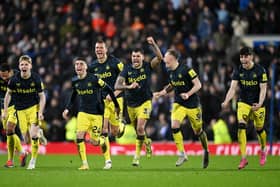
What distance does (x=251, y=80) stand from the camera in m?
20.8

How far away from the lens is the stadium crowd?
3166 centimetres

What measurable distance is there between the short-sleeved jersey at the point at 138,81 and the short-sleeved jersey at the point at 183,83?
1090mm

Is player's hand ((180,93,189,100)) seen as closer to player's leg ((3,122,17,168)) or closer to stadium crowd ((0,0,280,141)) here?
player's leg ((3,122,17,168))

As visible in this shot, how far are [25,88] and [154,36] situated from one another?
12545 millimetres

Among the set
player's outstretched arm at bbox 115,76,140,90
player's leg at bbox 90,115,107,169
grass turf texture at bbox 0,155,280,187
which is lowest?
grass turf texture at bbox 0,155,280,187

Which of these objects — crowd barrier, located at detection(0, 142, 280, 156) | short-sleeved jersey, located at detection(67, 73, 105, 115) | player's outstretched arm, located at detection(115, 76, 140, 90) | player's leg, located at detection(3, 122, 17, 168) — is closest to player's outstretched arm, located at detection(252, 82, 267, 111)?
player's outstretched arm, located at detection(115, 76, 140, 90)

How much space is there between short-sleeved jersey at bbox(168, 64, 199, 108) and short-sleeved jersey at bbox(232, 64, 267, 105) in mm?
1048

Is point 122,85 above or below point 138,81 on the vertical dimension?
below

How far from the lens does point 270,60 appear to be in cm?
3150

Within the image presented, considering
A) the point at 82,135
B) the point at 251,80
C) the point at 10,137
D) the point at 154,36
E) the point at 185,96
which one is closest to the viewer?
the point at 185,96

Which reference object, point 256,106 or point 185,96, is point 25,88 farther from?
point 256,106

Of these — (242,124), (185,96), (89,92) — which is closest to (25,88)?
(89,92)

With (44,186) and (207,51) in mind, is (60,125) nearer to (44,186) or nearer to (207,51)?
(207,51)

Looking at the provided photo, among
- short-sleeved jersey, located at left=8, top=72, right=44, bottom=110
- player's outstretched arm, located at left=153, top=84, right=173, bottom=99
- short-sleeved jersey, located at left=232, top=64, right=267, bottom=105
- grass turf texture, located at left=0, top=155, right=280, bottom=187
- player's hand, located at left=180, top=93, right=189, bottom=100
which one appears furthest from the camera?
player's outstretched arm, located at left=153, top=84, right=173, bottom=99
